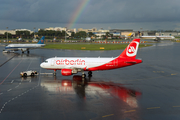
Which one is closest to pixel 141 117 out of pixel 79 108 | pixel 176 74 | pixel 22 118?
pixel 79 108

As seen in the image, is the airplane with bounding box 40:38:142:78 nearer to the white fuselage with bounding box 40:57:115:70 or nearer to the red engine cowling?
the white fuselage with bounding box 40:57:115:70

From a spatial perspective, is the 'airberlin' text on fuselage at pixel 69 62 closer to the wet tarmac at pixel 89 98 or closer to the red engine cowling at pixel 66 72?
the red engine cowling at pixel 66 72

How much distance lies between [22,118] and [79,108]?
7.55 metres

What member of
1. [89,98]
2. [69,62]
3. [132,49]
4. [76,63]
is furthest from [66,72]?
[132,49]

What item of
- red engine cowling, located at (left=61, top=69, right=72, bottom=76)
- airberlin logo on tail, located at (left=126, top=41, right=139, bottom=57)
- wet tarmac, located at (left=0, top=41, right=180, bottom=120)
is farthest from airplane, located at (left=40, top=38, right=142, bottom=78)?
wet tarmac, located at (left=0, top=41, right=180, bottom=120)

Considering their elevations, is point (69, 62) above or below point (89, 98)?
above

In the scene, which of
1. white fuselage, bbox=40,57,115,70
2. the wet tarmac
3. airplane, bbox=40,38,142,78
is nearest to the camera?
the wet tarmac

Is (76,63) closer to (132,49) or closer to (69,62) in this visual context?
(69,62)

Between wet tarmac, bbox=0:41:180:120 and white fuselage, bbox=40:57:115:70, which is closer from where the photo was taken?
wet tarmac, bbox=0:41:180:120

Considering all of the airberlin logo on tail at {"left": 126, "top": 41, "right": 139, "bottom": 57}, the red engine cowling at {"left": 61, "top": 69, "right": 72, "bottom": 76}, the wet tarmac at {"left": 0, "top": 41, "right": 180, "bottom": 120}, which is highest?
the airberlin logo on tail at {"left": 126, "top": 41, "right": 139, "bottom": 57}

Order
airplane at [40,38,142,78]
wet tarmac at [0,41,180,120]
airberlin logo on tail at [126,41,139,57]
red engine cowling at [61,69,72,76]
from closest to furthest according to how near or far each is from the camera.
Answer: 1. wet tarmac at [0,41,180,120]
2. red engine cowling at [61,69,72,76]
3. airplane at [40,38,142,78]
4. airberlin logo on tail at [126,41,139,57]

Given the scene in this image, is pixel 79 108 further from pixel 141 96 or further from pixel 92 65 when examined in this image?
pixel 92 65

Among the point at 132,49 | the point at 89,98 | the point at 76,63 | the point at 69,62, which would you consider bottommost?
the point at 89,98

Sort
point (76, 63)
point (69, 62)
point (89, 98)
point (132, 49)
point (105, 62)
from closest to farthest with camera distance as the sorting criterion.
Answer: point (89, 98)
point (105, 62)
point (132, 49)
point (76, 63)
point (69, 62)
